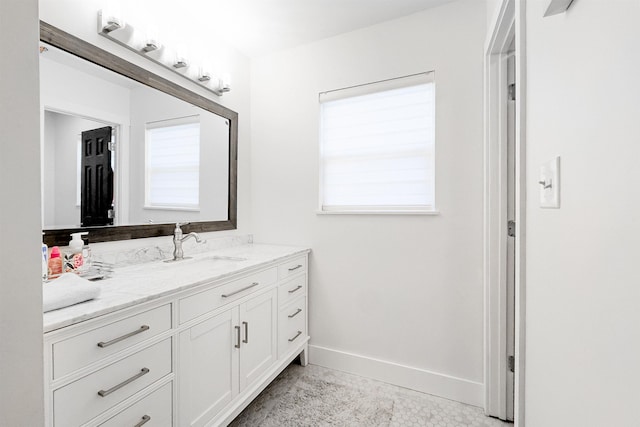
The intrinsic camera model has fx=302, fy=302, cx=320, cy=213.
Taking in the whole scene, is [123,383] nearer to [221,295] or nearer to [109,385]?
[109,385]

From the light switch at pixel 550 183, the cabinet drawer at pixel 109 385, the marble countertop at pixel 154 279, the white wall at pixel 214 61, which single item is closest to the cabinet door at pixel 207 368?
the cabinet drawer at pixel 109 385

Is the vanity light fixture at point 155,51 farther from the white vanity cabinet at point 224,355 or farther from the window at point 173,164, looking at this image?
the white vanity cabinet at point 224,355

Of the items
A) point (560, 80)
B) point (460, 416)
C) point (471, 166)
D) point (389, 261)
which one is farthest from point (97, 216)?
point (460, 416)

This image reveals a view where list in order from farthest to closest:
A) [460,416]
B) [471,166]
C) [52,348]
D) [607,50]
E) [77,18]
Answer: [471,166]
[460,416]
[77,18]
[52,348]
[607,50]

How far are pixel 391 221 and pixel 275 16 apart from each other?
1.62m

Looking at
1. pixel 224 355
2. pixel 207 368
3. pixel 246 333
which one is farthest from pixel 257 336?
pixel 207 368

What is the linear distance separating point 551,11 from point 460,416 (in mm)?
1983

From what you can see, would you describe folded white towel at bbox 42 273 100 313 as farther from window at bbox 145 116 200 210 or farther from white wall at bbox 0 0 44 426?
window at bbox 145 116 200 210

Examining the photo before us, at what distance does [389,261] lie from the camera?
6.96 feet

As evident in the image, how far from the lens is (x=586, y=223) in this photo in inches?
24.8

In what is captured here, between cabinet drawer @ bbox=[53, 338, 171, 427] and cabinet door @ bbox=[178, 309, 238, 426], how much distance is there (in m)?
0.11

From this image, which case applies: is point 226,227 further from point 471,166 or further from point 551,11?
point 551,11

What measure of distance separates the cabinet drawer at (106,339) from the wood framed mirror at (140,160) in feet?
2.14

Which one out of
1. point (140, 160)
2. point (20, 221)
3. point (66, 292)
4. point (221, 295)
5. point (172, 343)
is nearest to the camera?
point (20, 221)
